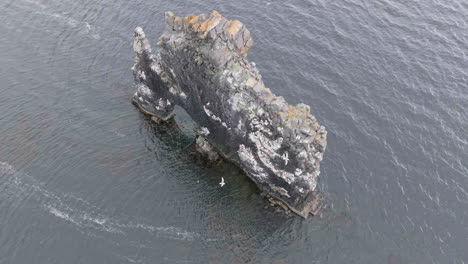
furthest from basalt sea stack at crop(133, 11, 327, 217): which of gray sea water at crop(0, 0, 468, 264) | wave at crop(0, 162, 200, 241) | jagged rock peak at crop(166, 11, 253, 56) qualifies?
wave at crop(0, 162, 200, 241)

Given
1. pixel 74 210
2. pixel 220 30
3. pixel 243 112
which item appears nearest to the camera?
pixel 74 210

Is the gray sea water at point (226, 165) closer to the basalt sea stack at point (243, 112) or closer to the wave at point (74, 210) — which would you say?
the wave at point (74, 210)

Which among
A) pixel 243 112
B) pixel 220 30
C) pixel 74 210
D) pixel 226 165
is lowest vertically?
pixel 226 165

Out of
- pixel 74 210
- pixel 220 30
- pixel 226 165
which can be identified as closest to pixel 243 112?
pixel 226 165

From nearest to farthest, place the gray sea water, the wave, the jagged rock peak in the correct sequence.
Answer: the gray sea water < the wave < the jagged rock peak

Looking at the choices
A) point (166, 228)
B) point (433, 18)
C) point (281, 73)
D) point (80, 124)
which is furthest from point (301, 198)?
point (433, 18)

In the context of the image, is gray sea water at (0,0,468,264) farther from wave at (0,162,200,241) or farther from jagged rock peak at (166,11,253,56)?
jagged rock peak at (166,11,253,56)

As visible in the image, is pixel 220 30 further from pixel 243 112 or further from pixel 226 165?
pixel 226 165
